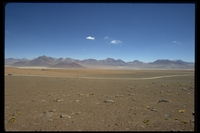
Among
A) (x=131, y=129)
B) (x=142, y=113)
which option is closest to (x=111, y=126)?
(x=131, y=129)

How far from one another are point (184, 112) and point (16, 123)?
231 inches

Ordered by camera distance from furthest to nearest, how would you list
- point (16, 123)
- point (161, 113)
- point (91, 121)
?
point (161, 113) → point (91, 121) → point (16, 123)

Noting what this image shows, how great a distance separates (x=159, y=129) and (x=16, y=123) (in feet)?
13.9

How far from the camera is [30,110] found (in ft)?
15.6

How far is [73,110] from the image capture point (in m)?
4.84
